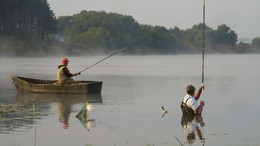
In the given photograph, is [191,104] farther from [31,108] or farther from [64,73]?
[64,73]

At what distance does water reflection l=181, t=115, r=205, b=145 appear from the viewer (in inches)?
596

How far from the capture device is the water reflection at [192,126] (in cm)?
1513

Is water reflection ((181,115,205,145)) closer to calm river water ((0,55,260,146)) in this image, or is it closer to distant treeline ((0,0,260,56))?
calm river water ((0,55,260,146))

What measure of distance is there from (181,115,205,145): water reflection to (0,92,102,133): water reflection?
Answer: 315cm

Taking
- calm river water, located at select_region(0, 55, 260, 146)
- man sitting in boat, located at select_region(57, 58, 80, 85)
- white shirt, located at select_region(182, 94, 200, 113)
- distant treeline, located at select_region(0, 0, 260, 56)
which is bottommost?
calm river water, located at select_region(0, 55, 260, 146)

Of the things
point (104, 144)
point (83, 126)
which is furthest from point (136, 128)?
point (104, 144)

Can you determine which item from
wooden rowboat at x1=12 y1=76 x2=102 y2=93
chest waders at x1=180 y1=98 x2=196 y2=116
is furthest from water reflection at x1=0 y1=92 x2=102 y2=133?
chest waders at x1=180 y1=98 x2=196 y2=116

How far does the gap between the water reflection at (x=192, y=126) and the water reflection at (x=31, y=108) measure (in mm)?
3153

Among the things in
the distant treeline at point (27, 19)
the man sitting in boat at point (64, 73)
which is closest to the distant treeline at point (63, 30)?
the distant treeline at point (27, 19)

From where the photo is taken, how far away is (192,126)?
56.4 ft

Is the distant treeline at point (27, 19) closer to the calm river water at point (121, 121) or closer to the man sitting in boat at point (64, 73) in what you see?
the man sitting in boat at point (64, 73)

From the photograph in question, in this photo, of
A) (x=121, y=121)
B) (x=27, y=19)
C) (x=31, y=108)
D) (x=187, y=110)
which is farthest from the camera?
(x=27, y=19)

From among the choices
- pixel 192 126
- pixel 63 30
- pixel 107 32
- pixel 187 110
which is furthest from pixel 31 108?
pixel 63 30

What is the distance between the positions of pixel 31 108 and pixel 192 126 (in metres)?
7.19
